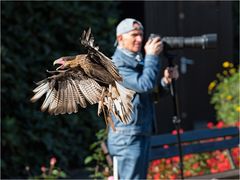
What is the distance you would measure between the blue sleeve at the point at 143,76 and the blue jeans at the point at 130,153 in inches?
14.1

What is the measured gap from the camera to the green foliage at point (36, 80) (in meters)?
6.63

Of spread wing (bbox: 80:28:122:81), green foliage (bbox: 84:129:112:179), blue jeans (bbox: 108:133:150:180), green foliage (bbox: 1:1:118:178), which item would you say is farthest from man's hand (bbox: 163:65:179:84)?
green foliage (bbox: 1:1:118:178)

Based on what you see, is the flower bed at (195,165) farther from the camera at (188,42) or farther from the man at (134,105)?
the man at (134,105)

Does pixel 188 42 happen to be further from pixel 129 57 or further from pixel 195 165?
pixel 195 165

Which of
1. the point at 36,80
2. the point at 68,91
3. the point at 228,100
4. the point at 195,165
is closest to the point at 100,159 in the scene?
the point at 195,165

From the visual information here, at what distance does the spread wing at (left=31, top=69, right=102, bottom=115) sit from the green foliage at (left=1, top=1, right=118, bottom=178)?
11.0 ft

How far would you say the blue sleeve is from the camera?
421 centimetres

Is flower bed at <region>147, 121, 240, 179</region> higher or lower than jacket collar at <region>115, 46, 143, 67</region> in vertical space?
lower

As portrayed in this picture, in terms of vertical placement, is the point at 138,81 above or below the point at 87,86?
above

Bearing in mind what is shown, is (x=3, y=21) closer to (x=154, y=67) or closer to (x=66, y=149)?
(x=66, y=149)

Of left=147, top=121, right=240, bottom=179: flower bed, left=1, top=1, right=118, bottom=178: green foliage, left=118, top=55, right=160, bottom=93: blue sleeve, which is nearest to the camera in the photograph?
left=118, top=55, right=160, bottom=93: blue sleeve

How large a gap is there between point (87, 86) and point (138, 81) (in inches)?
46.4

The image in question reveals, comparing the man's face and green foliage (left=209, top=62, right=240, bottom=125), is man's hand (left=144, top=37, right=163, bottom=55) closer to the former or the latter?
the man's face

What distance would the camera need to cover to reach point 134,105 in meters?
4.30
